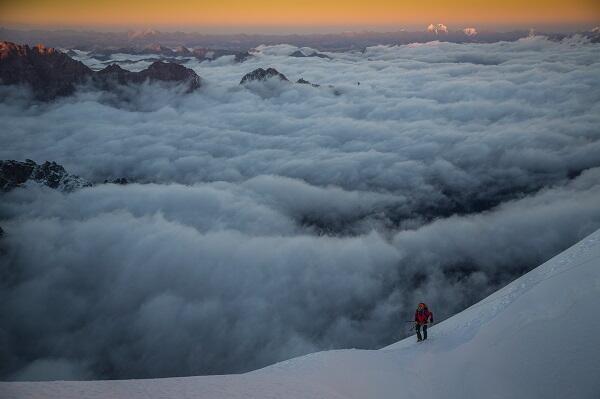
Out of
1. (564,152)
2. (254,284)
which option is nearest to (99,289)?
(254,284)

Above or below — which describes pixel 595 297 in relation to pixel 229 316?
above

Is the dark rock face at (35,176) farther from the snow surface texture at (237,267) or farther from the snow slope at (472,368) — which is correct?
the snow slope at (472,368)

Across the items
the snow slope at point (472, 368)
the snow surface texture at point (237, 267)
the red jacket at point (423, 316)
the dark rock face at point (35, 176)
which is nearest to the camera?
the snow slope at point (472, 368)

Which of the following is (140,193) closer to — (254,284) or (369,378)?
(254,284)

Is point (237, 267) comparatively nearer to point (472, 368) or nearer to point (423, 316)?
point (423, 316)

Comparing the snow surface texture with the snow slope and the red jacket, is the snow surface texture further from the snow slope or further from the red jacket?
the snow slope

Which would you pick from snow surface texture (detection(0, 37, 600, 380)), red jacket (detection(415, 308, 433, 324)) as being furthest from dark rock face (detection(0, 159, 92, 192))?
red jacket (detection(415, 308, 433, 324))

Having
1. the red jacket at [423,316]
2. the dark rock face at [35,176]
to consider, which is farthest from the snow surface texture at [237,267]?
the red jacket at [423,316]
